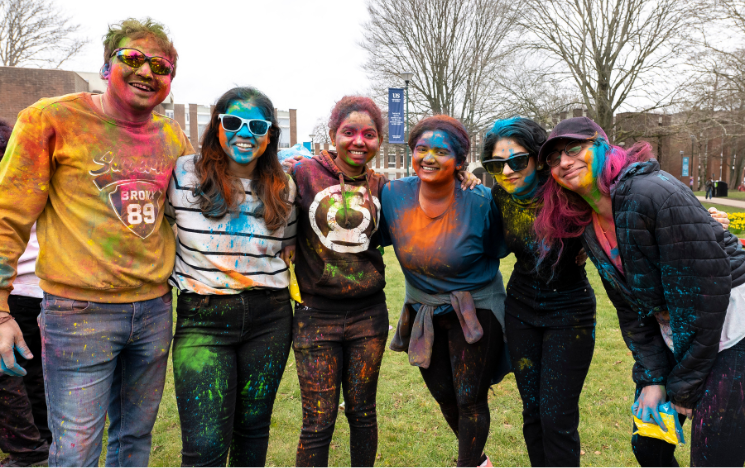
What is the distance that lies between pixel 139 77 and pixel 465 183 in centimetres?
182

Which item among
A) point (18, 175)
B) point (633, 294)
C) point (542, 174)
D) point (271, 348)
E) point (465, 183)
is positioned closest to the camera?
point (18, 175)

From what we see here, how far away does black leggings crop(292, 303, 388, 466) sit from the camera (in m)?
2.38

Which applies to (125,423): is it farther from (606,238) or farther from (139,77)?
(606,238)

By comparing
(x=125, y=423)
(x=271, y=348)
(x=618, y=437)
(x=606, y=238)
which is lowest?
(x=618, y=437)

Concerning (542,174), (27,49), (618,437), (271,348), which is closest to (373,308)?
(271,348)

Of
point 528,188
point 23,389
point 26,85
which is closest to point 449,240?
point 528,188

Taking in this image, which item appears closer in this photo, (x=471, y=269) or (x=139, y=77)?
(x=139, y=77)

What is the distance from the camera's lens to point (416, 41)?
69.1 feet

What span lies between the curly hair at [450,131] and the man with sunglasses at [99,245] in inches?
54.7

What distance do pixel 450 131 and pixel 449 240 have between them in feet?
2.13

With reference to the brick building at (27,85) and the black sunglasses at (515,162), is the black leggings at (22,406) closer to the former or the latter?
the black sunglasses at (515,162)

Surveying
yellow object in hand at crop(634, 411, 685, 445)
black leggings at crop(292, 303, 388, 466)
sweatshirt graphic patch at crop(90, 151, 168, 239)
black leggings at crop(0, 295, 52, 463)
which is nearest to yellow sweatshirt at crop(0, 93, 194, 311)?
sweatshirt graphic patch at crop(90, 151, 168, 239)

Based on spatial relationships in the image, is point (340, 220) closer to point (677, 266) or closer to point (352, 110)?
point (352, 110)

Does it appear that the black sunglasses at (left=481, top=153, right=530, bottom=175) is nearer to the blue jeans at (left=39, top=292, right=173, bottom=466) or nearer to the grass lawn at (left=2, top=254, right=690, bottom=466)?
the blue jeans at (left=39, top=292, right=173, bottom=466)
